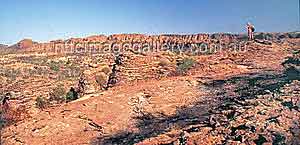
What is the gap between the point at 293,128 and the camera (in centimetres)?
1158

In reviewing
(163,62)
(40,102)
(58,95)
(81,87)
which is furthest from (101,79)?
(163,62)

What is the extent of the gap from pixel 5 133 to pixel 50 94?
444 inches


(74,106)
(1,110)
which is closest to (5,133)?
(74,106)

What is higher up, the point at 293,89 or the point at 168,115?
the point at 293,89

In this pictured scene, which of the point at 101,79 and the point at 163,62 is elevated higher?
the point at 163,62

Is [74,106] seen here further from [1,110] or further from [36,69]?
[36,69]

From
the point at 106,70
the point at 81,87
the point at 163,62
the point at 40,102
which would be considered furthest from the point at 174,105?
the point at 106,70

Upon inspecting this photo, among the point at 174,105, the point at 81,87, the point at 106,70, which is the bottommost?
the point at 81,87

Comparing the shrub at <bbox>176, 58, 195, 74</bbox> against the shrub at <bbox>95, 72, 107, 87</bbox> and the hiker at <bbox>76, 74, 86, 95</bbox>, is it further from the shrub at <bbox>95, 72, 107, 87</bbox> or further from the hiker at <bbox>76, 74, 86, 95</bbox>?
the hiker at <bbox>76, 74, 86, 95</bbox>

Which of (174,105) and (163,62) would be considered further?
(163,62)

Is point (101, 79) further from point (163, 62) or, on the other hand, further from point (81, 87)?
point (163, 62)

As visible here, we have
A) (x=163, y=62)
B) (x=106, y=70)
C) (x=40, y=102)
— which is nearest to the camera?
(x=40, y=102)

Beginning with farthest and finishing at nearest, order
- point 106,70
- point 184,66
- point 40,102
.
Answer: point 106,70
point 40,102
point 184,66

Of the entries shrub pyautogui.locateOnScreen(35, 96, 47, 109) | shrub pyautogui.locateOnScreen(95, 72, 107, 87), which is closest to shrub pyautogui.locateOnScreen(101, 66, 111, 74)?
shrub pyautogui.locateOnScreen(95, 72, 107, 87)
